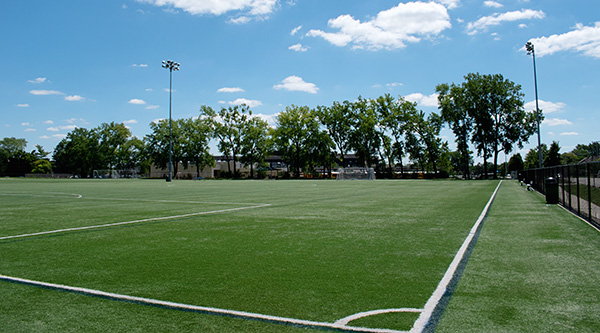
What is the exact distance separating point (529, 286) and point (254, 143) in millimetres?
84319

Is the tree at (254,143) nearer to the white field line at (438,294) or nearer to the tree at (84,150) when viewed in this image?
the tree at (84,150)

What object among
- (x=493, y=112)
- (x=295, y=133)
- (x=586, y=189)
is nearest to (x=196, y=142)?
(x=295, y=133)

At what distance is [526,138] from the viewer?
66.4 m

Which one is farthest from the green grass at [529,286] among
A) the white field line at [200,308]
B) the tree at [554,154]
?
the tree at [554,154]

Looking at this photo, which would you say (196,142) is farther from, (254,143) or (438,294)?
(438,294)

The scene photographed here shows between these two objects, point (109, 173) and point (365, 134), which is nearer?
point (365, 134)

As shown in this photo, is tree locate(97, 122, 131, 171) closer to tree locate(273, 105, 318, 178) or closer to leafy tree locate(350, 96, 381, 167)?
tree locate(273, 105, 318, 178)

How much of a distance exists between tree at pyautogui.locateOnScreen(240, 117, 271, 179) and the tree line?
230 mm

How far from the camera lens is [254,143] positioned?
87438 mm

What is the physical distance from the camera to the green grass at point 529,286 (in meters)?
3.39

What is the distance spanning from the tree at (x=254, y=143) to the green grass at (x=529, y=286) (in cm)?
7996

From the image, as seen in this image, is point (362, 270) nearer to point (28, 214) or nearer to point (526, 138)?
point (28, 214)

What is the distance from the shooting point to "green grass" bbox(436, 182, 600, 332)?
133 inches

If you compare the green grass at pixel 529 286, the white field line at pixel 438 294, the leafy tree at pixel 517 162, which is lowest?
the green grass at pixel 529 286
